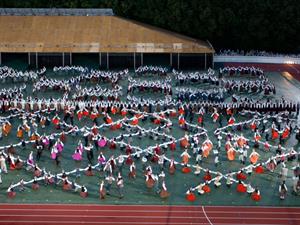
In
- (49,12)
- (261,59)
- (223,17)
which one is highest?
(49,12)

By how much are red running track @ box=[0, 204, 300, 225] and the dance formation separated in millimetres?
974

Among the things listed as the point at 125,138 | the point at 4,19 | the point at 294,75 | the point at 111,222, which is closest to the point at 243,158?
the point at 125,138

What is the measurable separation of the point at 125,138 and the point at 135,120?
6.32 feet

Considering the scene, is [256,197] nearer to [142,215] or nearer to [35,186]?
[142,215]

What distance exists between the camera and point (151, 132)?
2927cm

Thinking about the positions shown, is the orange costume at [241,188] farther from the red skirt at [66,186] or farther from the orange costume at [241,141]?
the red skirt at [66,186]

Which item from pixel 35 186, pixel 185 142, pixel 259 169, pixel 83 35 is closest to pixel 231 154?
pixel 259 169

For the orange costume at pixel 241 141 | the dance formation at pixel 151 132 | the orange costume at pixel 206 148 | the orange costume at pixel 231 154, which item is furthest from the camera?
the orange costume at pixel 241 141

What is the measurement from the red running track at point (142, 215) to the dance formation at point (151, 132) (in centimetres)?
97

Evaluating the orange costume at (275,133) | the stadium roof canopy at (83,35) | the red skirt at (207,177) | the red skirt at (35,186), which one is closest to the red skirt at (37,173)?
the red skirt at (35,186)

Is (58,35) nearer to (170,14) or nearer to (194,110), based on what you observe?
(170,14)

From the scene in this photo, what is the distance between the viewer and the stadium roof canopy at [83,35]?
44.2 m

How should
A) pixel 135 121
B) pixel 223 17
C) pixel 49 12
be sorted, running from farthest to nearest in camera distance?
pixel 223 17, pixel 49 12, pixel 135 121

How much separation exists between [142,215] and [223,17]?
1135 inches
